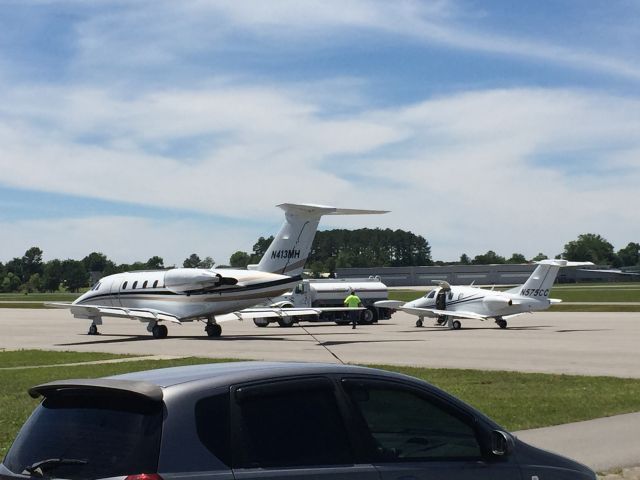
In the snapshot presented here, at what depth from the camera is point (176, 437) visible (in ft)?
16.9

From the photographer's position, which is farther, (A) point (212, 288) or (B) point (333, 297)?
(B) point (333, 297)

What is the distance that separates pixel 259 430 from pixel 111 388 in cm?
84

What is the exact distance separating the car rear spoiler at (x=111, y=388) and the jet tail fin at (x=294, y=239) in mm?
35300

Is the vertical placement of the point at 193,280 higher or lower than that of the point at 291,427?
higher

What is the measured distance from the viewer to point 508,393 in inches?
711

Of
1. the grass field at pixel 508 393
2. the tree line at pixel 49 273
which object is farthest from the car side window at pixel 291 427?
the tree line at pixel 49 273

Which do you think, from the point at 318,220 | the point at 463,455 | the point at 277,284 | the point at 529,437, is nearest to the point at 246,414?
the point at 463,455

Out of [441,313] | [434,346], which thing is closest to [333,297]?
[441,313]

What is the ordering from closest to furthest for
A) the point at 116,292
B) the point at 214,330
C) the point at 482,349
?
the point at 482,349
the point at 214,330
the point at 116,292

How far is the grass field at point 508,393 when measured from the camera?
49.0 ft

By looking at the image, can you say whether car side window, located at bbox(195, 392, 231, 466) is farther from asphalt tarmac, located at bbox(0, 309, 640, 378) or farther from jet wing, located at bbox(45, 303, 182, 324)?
jet wing, located at bbox(45, 303, 182, 324)

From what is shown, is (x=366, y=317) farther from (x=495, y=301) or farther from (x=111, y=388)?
(x=111, y=388)

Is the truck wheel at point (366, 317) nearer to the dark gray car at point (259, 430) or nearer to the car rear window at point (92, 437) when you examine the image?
the dark gray car at point (259, 430)

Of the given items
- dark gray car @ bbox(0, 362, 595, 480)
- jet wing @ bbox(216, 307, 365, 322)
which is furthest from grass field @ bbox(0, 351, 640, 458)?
jet wing @ bbox(216, 307, 365, 322)
